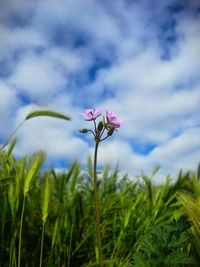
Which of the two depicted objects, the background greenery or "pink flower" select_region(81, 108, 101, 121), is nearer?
"pink flower" select_region(81, 108, 101, 121)

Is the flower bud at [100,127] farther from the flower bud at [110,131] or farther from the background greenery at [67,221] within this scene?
the background greenery at [67,221]

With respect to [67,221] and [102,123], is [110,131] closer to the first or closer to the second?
[102,123]

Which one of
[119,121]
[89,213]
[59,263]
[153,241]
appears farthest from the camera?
[89,213]

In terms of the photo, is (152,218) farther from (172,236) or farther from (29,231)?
(172,236)

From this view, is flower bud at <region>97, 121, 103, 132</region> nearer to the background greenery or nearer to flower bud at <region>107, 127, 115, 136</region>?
flower bud at <region>107, 127, 115, 136</region>

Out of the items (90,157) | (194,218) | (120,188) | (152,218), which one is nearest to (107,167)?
(120,188)

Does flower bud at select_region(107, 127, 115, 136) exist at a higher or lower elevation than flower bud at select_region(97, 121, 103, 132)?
lower

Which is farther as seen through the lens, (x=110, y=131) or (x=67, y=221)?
(x=67, y=221)

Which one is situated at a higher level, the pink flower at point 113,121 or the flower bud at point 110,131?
the pink flower at point 113,121

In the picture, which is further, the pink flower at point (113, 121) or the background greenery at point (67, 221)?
the background greenery at point (67, 221)

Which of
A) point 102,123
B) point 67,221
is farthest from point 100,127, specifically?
point 67,221

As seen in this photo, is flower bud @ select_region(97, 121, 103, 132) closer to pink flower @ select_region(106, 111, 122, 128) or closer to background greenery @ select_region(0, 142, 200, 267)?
pink flower @ select_region(106, 111, 122, 128)
